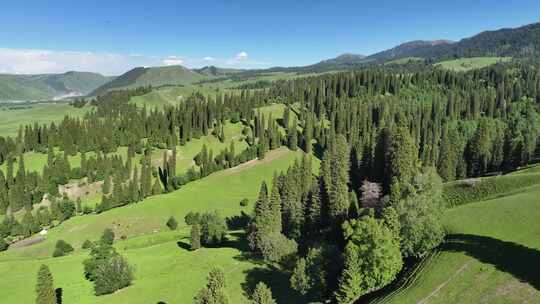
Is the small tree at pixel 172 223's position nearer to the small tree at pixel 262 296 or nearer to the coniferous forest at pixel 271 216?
the coniferous forest at pixel 271 216

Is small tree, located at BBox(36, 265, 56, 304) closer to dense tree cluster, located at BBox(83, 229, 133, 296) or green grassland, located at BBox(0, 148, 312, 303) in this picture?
green grassland, located at BBox(0, 148, 312, 303)

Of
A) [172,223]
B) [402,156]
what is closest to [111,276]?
[172,223]

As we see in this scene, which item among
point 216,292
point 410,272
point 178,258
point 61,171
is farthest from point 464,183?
point 61,171

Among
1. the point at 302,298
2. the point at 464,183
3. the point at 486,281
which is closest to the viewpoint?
the point at 486,281

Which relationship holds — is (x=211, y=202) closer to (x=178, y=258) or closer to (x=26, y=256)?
(x=178, y=258)

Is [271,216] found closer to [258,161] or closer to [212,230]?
[212,230]
